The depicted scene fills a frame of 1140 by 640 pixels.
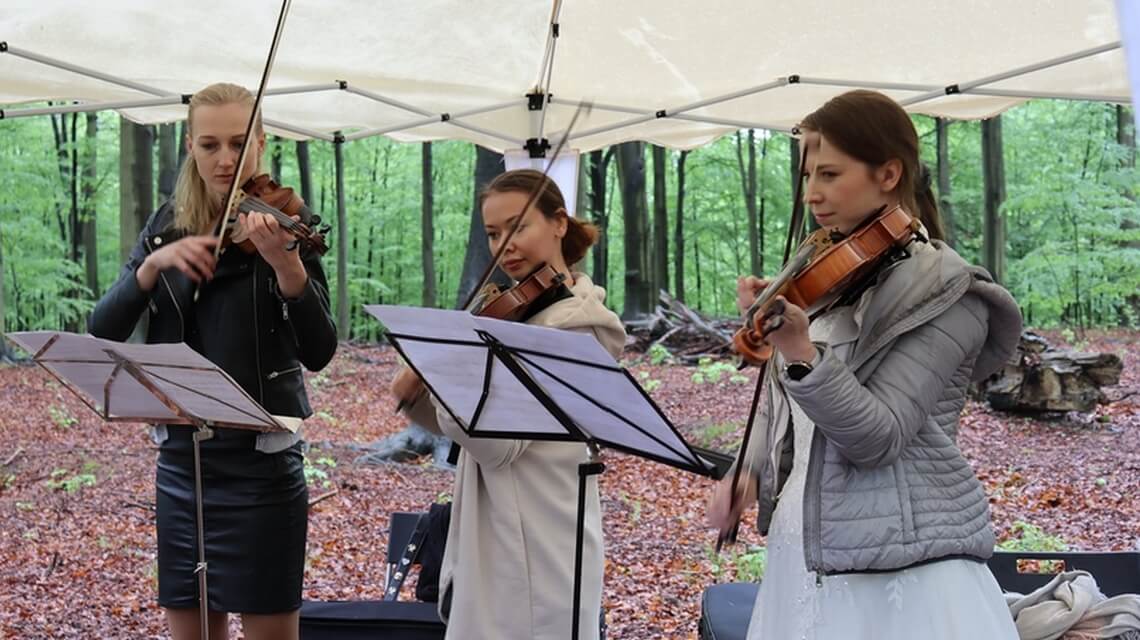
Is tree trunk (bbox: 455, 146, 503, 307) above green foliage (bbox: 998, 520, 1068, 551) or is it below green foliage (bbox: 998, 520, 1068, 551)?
above

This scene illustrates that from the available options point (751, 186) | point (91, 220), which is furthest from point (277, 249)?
point (751, 186)

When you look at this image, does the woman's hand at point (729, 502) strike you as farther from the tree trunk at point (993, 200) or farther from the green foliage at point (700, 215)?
the tree trunk at point (993, 200)

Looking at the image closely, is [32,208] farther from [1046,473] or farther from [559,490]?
[559,490]

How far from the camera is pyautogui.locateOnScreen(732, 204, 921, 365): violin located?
2174mm

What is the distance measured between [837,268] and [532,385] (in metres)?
0.64

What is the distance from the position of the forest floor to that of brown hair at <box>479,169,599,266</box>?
2.72 metres

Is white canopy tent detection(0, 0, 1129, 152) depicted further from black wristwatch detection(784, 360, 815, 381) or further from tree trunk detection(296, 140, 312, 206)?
tree trunk detection(296, 140, 312, 206)

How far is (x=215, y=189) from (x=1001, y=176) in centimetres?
1574

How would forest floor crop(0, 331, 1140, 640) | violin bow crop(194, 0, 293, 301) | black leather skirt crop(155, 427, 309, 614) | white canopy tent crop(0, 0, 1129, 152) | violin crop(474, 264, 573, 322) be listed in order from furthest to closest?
forest floor crop(0, 331, 1140, 640), white canopy tent crop(0, 0, 1129, 152), black leather skirt crop(155, 427, 309, 614), violin crop(474, 264, 573, 322), violin bow crop(194, 0, 293, 301)

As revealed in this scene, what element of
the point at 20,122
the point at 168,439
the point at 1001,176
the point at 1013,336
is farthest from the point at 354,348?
the point at 1013,336

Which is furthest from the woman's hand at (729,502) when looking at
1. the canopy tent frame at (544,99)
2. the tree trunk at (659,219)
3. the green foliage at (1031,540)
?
the tree trunk at (659,219)

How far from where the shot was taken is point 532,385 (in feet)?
7.64

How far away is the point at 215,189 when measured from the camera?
3.09 meters

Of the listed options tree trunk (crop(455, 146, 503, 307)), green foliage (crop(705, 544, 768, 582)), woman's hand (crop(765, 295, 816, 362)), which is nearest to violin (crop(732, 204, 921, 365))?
woman's hand (crop(765, 295, 816, 362))
